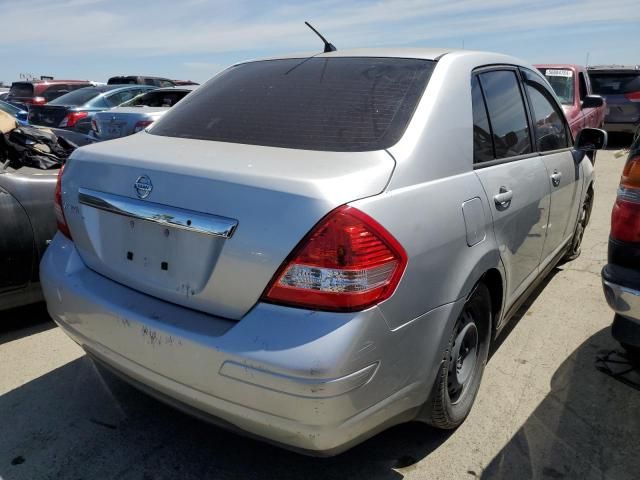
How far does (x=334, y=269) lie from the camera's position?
5.77 feet

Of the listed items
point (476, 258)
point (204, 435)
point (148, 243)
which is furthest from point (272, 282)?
point (204, 435)

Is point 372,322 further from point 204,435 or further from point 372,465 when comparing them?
point 204,435

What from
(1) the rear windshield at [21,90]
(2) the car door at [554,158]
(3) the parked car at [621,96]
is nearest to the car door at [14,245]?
(2) the car door at [554,158]

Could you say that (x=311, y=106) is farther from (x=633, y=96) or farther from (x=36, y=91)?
(x=36, y=91)

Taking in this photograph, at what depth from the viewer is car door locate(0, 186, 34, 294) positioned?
3225 mm

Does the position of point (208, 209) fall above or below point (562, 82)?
above

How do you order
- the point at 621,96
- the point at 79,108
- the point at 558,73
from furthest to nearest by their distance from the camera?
the point at 621,96, the point at 79,108, the point at 558,73

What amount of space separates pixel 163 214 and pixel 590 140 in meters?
3.18

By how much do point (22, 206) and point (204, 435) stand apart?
1831mm

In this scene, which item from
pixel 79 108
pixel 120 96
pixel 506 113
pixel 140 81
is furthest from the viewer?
pixel 140 81

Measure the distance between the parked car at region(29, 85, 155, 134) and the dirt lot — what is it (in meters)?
7.87

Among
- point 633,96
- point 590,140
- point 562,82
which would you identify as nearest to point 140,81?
point 562,82

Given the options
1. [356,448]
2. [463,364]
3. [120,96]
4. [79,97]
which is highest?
[79,97]

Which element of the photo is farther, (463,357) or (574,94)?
(574,94)
